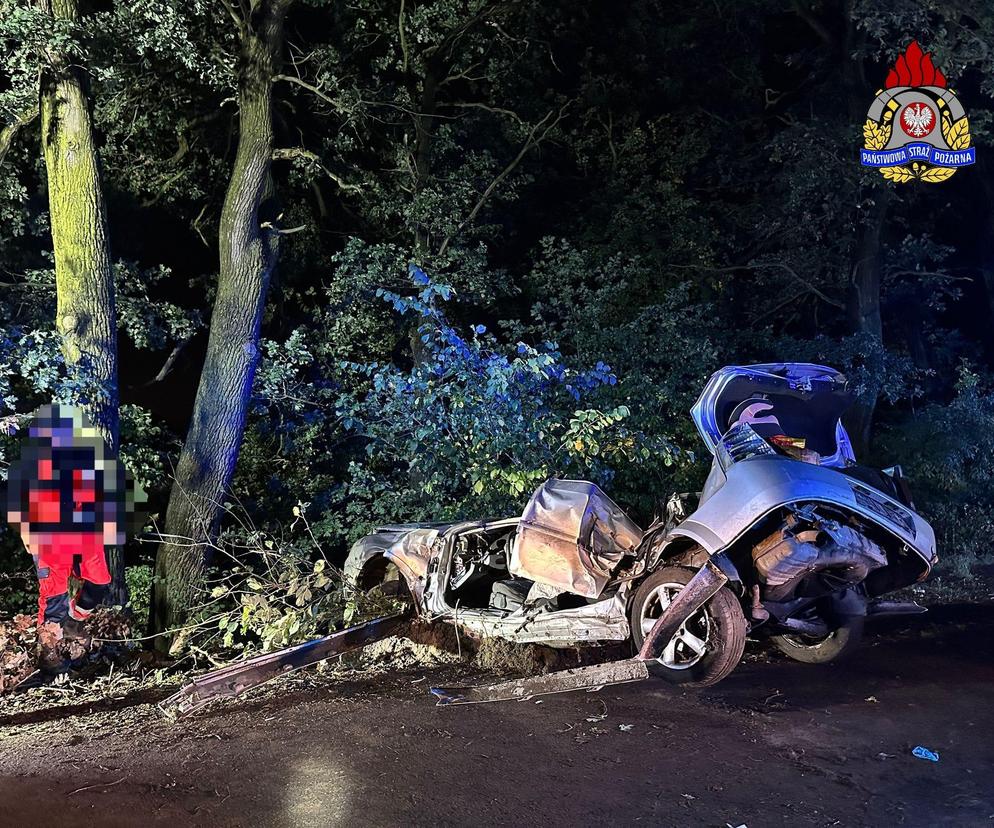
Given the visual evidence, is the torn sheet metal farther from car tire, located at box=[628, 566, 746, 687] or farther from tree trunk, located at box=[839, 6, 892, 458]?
tree trunk, located at box=[839, 6, 892, 458]

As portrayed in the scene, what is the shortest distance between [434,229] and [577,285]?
8.75 ft

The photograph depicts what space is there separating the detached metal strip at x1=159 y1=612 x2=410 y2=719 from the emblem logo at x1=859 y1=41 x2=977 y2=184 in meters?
11.4

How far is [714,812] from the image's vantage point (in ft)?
14.0

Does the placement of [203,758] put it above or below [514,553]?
below

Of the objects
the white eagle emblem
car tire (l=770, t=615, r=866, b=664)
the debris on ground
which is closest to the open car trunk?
car tire (l=770, t=615, r=866, b=664)

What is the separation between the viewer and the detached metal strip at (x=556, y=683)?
5.46 meters

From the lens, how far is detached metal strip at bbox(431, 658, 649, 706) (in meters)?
5.46

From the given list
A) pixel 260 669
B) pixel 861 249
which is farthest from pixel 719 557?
pixel 861 249

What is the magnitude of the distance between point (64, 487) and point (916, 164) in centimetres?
1369

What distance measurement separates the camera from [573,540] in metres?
5.90

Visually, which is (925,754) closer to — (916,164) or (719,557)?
(719,557)

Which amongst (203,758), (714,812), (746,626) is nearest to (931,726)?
(746,626)

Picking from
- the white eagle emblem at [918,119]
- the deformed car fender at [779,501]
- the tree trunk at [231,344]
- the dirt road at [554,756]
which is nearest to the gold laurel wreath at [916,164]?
the white eagle emblem at [918,119]

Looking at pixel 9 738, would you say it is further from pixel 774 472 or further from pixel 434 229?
pixel 434 229
